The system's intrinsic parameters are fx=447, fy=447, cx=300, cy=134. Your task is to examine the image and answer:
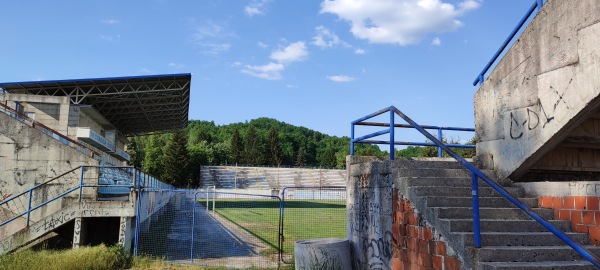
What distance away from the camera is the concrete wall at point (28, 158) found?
536 inches

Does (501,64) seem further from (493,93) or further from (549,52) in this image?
(549,52)

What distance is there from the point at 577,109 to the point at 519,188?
1.53 metres

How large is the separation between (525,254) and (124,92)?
97.6 feet

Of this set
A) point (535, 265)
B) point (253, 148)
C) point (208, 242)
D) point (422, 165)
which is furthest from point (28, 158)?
point (253, 148)

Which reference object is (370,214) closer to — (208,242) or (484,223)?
(484,223)

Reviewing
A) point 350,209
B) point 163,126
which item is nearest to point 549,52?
point 350,209

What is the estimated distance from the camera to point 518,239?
540 centimetres

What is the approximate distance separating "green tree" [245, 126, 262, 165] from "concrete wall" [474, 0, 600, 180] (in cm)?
11357

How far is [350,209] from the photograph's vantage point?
8836 mm

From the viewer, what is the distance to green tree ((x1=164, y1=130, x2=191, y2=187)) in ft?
275

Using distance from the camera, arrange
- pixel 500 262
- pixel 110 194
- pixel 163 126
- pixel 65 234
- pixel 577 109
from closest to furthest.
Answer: pixel 500 262, pixel 577 109, pixel 65 234, pixel 110 194, pixel 163 126

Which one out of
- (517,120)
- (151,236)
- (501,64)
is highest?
(501,64)

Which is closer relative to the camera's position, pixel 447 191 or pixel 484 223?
pixel 484 223

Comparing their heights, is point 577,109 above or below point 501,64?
below
